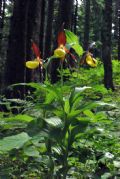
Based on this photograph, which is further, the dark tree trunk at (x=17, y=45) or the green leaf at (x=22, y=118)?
the dark tree trunk at (x=17, y=45)

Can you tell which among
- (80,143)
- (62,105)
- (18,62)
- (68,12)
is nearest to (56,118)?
(62,105)

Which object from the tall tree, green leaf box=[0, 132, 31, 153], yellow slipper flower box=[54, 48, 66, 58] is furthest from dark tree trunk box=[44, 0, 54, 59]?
green leaf box=[0, 132, 31, 153]

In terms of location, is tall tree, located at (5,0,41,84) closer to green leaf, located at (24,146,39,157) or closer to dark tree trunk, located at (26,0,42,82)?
dark tree trunk, located at (26,0,42,82)

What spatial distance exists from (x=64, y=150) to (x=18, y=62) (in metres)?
6.78

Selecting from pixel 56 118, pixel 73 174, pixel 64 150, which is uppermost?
pixel 56 118

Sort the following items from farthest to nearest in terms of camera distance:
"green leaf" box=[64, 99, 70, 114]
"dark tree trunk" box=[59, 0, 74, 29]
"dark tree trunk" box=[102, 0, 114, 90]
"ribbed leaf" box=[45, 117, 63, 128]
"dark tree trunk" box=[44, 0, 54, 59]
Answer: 1. "dark tree trunk" box=[44, 0, 54, 59]
2. "dark tree trunk" box=[59, 0, 74, 29]
3. "dark tree trunk" box=[102, 0, 114, 90]
4. "green leaf" box=[64, 99, 70, 114]
5. "ribbed leaf" box=[45, 117, 63, 128]

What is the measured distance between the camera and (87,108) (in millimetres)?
3604

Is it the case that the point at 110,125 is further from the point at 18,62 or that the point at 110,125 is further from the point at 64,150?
the point at 18,62

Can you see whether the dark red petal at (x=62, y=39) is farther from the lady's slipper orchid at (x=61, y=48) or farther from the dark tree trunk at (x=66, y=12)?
the dark tree trunk at (x=66, y=12)

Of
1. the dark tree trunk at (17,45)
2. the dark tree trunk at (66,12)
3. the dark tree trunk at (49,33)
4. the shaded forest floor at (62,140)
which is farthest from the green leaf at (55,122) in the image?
the dark tree trunk at (49,33)

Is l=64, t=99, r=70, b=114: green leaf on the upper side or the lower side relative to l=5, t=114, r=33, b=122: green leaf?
upper

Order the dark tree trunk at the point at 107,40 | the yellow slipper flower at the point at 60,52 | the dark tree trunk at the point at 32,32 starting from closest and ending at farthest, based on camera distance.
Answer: the yellow slipper flower at the point at 60,52, the dark tree trunk at the point at 32,32, the dark tree trunk at the point at 107,40

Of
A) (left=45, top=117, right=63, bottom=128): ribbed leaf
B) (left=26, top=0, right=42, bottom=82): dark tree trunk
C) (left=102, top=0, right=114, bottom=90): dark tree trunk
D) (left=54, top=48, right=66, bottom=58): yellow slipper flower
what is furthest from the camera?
(left=102, top=0, right=114, bottom=90): dark tree trunk

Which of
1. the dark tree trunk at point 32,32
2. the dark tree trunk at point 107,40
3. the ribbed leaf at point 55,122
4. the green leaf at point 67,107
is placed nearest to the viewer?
the ribbed leaf at point 55,122
